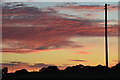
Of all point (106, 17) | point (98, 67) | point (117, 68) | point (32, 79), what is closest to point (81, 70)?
point (98, 67)

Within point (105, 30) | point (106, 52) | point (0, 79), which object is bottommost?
point (0, 79)

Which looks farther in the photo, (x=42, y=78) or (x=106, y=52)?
(x=106, y=52)

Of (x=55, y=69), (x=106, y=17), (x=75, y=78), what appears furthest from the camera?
(x=55, y=69)

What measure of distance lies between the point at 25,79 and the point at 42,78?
1.25m

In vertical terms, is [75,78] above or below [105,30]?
below

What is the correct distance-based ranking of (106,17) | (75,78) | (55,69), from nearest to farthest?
(75,78) < (106,17) < (55,69)

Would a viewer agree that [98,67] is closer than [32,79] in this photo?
No

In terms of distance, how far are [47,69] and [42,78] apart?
6.69 metres

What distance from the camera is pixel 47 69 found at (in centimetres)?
2595

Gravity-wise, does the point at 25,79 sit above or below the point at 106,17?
below

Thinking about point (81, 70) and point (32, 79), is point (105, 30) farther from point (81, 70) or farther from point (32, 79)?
point (32, 79)

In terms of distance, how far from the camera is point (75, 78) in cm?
1886

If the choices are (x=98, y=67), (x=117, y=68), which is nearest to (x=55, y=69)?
(x=98, y=67)

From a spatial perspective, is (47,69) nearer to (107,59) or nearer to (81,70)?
(81,70)
